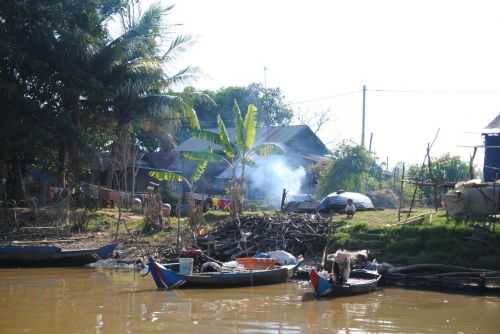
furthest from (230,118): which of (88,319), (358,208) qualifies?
(88,319)

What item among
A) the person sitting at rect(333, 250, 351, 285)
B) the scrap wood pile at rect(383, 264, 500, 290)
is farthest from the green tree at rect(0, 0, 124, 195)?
the scrap wood pile at rect(383, 264, 500, 290)

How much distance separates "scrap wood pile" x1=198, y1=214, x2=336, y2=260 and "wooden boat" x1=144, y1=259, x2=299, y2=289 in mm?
3002

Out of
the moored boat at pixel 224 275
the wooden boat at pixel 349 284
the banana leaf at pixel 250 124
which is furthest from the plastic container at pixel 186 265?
the banana leaf at pixel 250 124

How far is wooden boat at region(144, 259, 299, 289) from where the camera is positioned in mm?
14656

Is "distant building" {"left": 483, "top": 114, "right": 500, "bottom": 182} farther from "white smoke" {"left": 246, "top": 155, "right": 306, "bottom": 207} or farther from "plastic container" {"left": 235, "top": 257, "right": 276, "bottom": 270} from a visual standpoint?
"white smoke" {"left": 246, "top": 155, "right": 306, "bottom": 207}

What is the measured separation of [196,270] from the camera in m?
16.4

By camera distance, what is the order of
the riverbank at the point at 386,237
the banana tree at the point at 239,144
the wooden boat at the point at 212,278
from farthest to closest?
the banana tree at the point at 239,144 < the riverbank at the point at 386,237 < the wooden boat at the point at 212,278

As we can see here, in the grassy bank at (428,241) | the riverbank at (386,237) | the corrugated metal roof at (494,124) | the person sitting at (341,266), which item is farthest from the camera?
the corrugated metal roof at (494,124)

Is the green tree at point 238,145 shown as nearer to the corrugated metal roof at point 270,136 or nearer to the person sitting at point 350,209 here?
the person sitting at point 350,209

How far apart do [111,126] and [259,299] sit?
47.5ft

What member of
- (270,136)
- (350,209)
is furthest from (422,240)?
(270,136)

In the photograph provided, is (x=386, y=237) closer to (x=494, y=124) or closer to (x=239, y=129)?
(x=239, y=129)

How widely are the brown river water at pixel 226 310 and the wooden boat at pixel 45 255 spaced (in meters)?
2.17

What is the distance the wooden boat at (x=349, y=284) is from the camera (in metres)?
13.8
